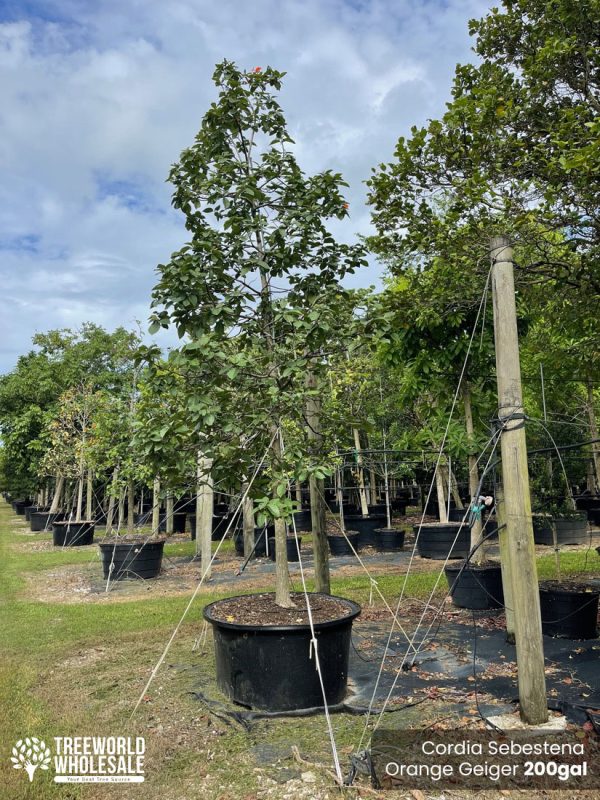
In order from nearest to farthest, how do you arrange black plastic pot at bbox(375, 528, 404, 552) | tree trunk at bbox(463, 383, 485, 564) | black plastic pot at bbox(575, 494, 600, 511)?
1. tree trunk at bbox(463, 383, 485, 564)
2. black plastic pot at bbox(375, 528, 404, 552)
3. black plastic pot at bbox(575, 494, 600, 511)

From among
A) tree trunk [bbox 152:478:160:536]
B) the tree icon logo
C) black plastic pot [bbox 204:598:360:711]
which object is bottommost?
the tree icon logo

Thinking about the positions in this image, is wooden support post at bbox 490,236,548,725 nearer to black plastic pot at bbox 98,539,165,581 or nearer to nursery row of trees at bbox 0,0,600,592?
nursery row of trees at bbox 0,0,600,592

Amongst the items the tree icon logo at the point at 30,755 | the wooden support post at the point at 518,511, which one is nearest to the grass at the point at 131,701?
the tree icon logo at the point at 30,755

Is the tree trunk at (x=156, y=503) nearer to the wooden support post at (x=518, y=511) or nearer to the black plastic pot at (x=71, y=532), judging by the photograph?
the wooden support post at (x=518, y=511)

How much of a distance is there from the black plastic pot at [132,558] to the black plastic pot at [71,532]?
5.38 m

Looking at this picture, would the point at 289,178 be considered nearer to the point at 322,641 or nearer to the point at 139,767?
the point at 322,641

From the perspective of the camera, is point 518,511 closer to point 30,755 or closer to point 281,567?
point 281,567

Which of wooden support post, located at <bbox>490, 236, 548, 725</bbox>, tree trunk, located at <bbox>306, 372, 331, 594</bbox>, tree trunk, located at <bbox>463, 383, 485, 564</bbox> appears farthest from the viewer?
tree trunk, located at <bbox>463, 383, 485, 564</bbox>

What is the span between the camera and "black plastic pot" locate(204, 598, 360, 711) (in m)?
3.54

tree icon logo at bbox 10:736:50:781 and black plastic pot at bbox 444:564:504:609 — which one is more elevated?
black plastic pot at bbox 444:564:504:609

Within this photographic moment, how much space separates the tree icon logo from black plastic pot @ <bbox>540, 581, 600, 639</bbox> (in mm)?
3999

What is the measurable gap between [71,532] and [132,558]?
666 cm

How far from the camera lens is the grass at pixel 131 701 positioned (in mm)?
2734

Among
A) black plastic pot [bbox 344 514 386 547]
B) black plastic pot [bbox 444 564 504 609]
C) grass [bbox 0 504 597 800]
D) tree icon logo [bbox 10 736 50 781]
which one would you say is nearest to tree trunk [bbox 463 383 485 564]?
black plastic pot [bbox 444 564 504 609]
